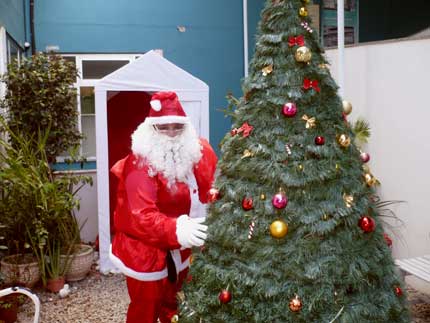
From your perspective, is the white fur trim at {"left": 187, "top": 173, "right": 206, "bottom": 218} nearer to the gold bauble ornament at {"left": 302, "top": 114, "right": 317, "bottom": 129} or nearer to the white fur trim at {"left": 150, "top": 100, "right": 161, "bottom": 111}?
the white fur trim at {"left": 150, "top": 100, "right": 161, "bottom": 111}

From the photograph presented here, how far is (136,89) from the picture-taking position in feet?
14.5

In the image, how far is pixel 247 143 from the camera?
5.90ft

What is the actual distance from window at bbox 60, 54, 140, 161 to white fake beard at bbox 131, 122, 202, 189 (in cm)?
439

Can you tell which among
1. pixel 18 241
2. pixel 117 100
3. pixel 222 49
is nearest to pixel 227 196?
pixel 18 241

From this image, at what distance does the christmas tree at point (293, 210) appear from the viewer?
1.67m

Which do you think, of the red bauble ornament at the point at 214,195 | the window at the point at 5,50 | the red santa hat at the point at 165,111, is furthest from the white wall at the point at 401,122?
the window at the point at 5,50

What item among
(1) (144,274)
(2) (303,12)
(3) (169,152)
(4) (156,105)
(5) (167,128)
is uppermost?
(2) (303,12)

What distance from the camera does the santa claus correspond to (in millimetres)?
2389

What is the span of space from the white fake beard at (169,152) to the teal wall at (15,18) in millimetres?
2852

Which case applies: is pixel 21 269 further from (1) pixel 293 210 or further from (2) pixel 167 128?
(1) pixel 293 210

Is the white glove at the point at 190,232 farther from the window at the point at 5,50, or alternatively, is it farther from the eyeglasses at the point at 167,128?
the window at the point at 5,50

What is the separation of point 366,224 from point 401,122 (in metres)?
2.70

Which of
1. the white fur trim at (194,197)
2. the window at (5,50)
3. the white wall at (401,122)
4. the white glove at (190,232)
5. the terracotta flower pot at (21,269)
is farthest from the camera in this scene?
the window at (5,50)

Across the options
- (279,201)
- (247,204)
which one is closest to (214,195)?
(247,204)
